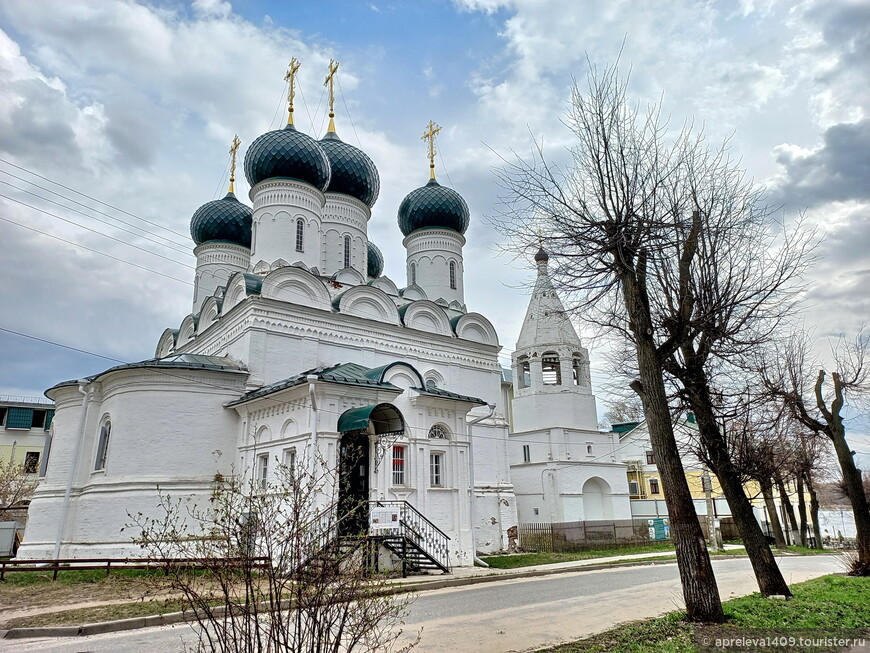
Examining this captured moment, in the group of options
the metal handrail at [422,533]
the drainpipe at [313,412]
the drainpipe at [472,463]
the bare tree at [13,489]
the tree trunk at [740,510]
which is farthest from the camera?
the bare tree at [13,489]

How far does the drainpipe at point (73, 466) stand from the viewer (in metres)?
15.2

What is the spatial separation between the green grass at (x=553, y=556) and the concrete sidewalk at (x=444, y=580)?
0.58 meters

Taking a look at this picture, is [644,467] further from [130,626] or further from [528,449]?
[130,626]

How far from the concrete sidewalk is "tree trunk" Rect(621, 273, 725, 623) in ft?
10.9

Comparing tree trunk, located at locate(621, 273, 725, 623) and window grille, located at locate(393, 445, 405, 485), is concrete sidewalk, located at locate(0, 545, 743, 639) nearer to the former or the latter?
window grille, located at locate(393, 445, 405, 485)

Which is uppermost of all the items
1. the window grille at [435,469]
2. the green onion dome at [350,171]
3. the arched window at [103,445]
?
the green onion dome at [350,171]

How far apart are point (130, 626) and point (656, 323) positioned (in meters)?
8.53

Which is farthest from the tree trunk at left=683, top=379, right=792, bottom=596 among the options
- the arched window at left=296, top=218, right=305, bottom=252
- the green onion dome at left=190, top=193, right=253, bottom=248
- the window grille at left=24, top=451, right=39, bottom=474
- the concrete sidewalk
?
the window grille at left=24, top=451, right=39, bottom=474

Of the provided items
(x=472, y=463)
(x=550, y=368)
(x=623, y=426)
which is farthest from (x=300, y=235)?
(x=623, y=426)

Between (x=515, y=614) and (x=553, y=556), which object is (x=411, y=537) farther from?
(x=553, y=556)

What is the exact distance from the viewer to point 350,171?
77.8 feet

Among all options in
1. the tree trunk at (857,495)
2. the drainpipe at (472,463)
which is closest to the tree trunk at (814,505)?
the tree trunk at (857,495)

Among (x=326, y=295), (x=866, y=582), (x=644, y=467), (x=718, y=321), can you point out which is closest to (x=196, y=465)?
(x=326, y=295)

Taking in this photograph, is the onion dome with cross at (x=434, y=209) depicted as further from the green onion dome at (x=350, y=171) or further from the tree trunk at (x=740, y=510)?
the tree trunk at (x=740, y=510)
